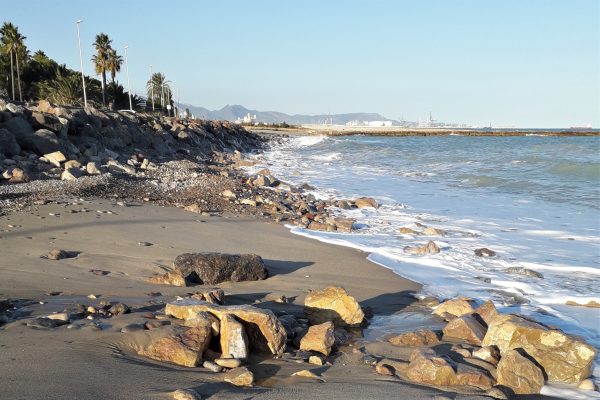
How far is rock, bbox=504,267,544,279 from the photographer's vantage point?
6094 mm

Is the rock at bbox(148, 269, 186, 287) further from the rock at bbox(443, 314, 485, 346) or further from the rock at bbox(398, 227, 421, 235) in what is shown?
the rock at bbox(398, 227, 421, 235)

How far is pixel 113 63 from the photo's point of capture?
5044 centimetres

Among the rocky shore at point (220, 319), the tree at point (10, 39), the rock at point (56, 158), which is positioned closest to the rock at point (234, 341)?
the rocky shore at point (220, 319)

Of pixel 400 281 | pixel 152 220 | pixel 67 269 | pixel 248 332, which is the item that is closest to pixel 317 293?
pixel 248 332

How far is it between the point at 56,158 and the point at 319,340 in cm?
967

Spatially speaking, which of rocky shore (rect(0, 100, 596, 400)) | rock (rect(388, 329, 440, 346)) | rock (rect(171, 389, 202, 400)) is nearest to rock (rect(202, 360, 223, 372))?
rocky shore (rect(0, 100, 596, 400))

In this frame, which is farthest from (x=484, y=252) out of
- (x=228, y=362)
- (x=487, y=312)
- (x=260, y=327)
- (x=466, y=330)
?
(x=228, y=362)

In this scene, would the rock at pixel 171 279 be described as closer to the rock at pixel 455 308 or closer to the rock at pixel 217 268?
the rock at pixel 217 268

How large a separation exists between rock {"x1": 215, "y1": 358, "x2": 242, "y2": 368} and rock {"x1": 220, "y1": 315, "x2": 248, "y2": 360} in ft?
0.24

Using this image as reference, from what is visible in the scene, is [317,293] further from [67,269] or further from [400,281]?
[67,269]

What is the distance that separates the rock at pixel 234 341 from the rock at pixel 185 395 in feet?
1.91

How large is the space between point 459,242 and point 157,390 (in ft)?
20.3

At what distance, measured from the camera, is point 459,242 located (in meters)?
7.91

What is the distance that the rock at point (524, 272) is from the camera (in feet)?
20.0
